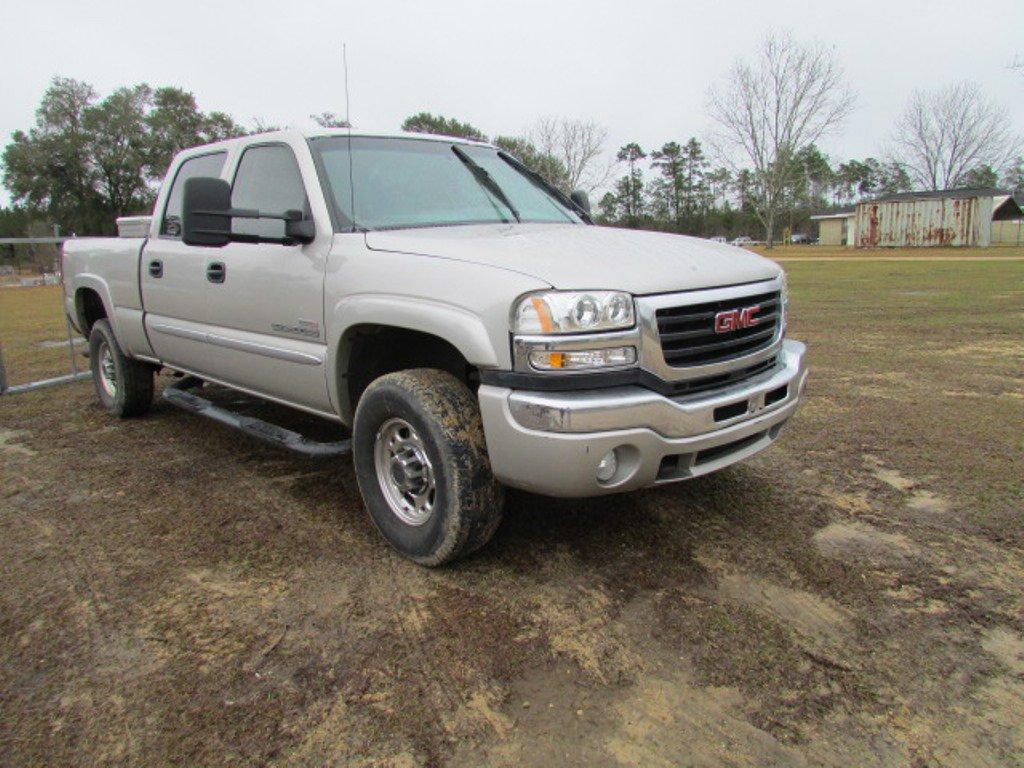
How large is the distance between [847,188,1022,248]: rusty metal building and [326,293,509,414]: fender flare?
162ft

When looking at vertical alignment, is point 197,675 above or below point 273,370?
below

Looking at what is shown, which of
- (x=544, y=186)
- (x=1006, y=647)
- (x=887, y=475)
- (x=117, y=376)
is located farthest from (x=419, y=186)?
(x=117, y=376)

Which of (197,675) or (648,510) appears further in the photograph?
(648,510)

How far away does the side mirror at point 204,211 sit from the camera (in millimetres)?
3203

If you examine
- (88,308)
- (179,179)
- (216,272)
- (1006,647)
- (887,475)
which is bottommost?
(1006,647)

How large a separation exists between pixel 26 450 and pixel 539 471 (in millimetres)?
4177

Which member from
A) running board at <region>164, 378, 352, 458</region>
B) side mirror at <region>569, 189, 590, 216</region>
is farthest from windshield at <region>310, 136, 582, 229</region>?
running board at <region>164, 378, 352, 458</region>

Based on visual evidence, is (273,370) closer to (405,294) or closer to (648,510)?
(405,294)

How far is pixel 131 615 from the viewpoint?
2.76 metres

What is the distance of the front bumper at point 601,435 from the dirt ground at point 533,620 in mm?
500

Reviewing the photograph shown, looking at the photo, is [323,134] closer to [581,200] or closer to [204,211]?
[204,211]

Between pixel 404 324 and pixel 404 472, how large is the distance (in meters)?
0.67

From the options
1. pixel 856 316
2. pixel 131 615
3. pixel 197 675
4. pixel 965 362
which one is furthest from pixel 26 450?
pixel 856 316

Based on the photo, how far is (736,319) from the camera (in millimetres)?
2986
